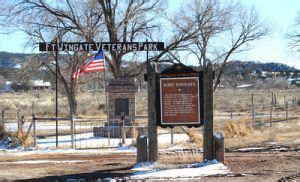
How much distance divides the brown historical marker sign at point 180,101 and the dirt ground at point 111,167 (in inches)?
52.6

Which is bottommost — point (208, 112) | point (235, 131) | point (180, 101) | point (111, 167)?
point (111, 167)

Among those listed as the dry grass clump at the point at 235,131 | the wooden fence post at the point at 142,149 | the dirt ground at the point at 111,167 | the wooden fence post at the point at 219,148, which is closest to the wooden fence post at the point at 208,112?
the wooden fence post at the point at 219,148

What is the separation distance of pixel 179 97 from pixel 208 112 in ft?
2.36

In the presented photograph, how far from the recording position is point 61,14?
2967cm

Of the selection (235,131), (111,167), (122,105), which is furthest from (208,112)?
(122,105)

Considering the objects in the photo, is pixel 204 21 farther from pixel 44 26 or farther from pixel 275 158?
pixel 275 158

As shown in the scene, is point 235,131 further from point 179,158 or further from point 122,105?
point 179,158

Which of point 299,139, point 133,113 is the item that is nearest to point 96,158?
point 299,139

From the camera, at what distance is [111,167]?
11711 millimetres

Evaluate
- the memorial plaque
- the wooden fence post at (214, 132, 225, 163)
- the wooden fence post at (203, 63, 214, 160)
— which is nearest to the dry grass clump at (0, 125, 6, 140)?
the memorial plaque

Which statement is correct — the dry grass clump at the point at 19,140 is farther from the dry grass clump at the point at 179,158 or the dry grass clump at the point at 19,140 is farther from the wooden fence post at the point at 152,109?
the wooden fence post at the point at 152,109

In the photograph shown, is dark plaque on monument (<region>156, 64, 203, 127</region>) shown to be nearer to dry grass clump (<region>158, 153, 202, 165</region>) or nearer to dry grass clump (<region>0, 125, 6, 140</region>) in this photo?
dry grass clump (<region>158, 153, 202, 165</region>)

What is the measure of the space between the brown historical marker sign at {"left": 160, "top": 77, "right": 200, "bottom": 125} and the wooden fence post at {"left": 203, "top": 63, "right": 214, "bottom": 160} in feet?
0.69

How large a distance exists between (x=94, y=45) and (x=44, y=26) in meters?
11.5
